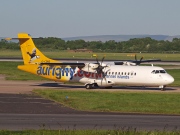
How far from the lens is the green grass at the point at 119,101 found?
1304 inches

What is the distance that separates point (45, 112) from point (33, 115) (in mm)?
1982

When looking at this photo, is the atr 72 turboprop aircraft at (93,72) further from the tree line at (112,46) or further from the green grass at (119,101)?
the tree line at (112,46)

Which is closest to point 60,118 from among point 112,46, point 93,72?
point 93,72

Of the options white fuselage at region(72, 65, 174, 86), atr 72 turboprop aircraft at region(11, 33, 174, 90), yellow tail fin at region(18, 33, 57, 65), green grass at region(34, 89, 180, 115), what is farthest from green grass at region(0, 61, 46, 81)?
green grass at region(34, 89, 180, 115)

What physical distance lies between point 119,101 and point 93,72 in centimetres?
1104

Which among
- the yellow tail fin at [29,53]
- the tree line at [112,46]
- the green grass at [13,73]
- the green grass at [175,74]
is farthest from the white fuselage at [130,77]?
the tree line at [112,46]

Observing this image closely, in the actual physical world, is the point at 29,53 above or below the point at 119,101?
above

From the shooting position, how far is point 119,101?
37.2 metres

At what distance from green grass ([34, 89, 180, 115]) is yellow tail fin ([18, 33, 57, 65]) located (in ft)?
20.2

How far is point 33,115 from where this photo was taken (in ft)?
93.0

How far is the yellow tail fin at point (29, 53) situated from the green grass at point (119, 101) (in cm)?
614

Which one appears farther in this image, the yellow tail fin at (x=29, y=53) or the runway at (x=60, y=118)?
the yellow tail fin at (x=29, y=53)

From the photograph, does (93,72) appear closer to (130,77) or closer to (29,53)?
(130,77)

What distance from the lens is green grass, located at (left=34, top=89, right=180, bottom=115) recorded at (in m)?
33.1
